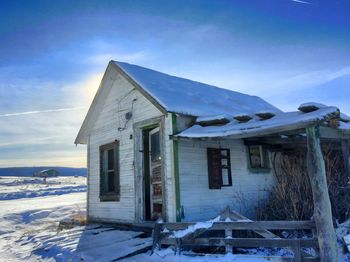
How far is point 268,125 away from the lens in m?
6.00

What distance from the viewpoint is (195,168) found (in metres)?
8.17

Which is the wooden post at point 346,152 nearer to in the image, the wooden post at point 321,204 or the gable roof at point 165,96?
the gable roof at point 165,96

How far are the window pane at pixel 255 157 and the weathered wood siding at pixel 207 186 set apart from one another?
1.28ft

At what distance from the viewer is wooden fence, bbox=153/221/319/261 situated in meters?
5.22

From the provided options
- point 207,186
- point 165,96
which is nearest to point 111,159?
point 165,96

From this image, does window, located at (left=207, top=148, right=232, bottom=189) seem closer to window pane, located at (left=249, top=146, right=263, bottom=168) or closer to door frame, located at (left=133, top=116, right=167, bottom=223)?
window pane, located at (left=249, top=146, right=263, bottom=168)

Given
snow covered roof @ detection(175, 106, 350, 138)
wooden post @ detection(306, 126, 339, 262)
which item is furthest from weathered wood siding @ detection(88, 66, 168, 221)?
wooden post @ detection(306, 126, 339, 262)

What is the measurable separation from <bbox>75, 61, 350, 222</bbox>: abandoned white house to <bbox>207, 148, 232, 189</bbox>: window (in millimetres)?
28

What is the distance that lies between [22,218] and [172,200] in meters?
10.6

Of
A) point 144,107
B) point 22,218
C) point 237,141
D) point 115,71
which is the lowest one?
point 22,218

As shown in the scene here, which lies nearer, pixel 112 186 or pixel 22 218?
pixel 112 186

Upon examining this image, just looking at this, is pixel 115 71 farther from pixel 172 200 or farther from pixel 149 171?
pixel 172 200

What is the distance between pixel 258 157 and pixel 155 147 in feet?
12.6

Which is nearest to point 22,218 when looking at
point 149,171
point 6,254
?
point 6,254
